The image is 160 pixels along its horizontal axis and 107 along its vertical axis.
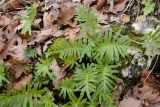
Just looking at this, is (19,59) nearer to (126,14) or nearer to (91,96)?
(91,96)

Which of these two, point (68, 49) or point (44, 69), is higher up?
point (68, 49)

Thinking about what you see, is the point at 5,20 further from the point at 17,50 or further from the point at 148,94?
the point at 148,94

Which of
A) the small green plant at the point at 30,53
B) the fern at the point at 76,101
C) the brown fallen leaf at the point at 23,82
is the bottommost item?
the fern at the point at 76,101

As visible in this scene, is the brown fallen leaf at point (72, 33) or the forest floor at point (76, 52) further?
the brown fallen leaf at point (72, 33)

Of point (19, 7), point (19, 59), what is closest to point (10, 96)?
point (19, 59)

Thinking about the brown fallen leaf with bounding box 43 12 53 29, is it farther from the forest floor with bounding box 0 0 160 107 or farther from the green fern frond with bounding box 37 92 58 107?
the green fern frond with bounding box 37 92 58 107

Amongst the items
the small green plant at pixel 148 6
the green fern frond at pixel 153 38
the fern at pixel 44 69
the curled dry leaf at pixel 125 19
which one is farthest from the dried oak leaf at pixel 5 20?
the green fern frond at pixel 153 38

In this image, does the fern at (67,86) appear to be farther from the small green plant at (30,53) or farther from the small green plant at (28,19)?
the small green plant at (28,19)

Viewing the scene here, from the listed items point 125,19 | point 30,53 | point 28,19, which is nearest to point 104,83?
point 125,19
